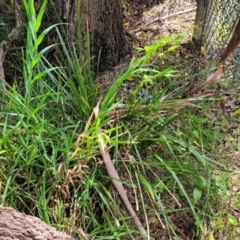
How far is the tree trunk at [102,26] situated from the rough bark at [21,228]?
156 cm

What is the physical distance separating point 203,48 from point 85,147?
5.49 feet

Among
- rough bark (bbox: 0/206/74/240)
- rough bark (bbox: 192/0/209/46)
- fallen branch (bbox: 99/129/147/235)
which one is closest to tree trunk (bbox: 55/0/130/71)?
rough bark (bbox: 192/0/209/46)

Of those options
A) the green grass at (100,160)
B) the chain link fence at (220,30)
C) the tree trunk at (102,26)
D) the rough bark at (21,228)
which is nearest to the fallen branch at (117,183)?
the green grass at (100,160)

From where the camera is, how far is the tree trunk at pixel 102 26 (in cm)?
312

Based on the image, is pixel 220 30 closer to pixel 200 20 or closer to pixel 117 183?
pixel 200 20

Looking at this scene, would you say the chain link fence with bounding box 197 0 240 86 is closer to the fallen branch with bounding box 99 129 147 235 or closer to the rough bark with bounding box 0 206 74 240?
the fallen branch with bounding box 99 129 147 235

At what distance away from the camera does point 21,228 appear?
Result: 163 centimetres

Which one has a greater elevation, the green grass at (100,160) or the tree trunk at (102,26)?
the tree trunk at (102,26)

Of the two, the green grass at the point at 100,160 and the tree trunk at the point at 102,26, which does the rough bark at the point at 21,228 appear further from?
the tree trunk at the point at 102,26

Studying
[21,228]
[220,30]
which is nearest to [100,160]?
[21,228]

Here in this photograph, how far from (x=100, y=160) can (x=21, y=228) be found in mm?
791

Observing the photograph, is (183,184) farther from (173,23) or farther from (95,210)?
(173,23)

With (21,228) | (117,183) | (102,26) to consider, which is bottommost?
(117,183)

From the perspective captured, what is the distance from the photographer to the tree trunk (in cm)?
312
